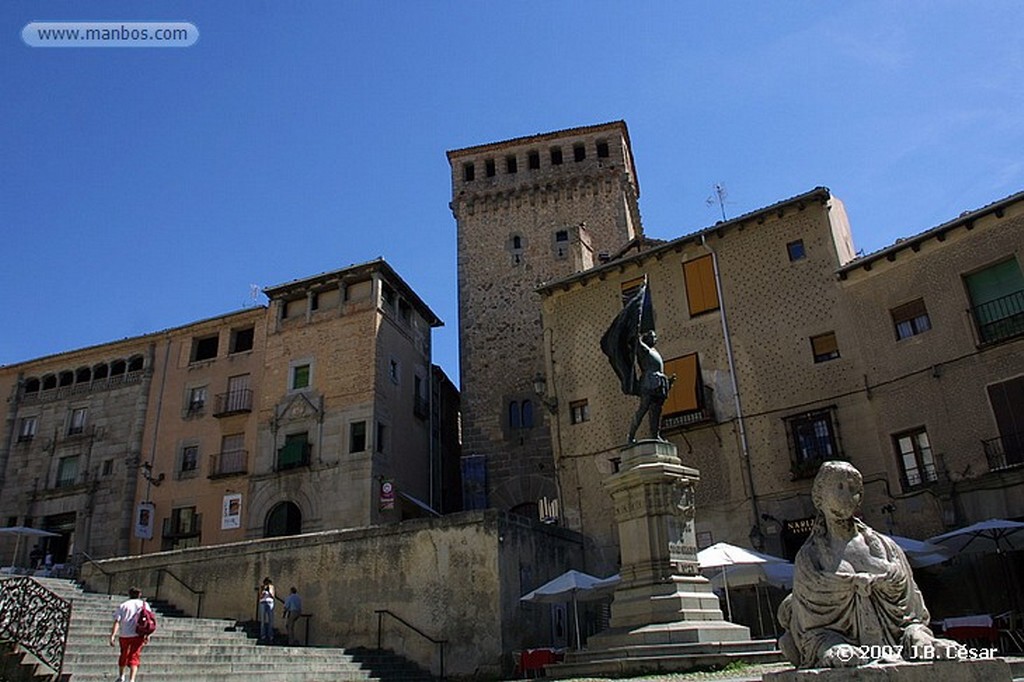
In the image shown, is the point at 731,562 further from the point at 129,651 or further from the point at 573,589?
the point at 129,651

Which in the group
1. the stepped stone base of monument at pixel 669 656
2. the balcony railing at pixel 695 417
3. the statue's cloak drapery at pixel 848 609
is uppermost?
the balcony railing at pixel 695 417

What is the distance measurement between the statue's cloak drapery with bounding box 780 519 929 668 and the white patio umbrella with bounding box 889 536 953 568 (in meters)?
13.3

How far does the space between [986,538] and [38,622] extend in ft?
60.7

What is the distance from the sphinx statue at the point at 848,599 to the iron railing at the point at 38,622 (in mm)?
10361

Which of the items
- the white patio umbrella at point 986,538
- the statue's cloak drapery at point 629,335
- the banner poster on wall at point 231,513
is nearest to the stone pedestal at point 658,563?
the statue's cloak drapery at point 629,335

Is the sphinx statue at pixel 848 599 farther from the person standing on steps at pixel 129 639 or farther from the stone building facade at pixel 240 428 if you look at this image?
the stone building facade at pixel 240 428

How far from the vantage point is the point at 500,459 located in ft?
107

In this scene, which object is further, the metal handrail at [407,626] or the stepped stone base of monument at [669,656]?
the metal handrail at [407,626]

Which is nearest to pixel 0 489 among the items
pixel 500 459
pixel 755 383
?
pixel 500 459

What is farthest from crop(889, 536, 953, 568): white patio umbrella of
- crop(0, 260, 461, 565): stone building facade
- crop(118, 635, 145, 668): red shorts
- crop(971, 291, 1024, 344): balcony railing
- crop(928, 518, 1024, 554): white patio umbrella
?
crop(0, 260, 461, 565): stone building facade

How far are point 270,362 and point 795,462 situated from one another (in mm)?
20554

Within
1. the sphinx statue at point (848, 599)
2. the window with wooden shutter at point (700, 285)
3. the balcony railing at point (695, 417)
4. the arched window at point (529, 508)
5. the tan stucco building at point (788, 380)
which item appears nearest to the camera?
the sphinx statue at point (848, 599)

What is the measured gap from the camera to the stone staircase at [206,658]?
40.6 ft

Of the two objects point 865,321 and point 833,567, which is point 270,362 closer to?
point 865,321
